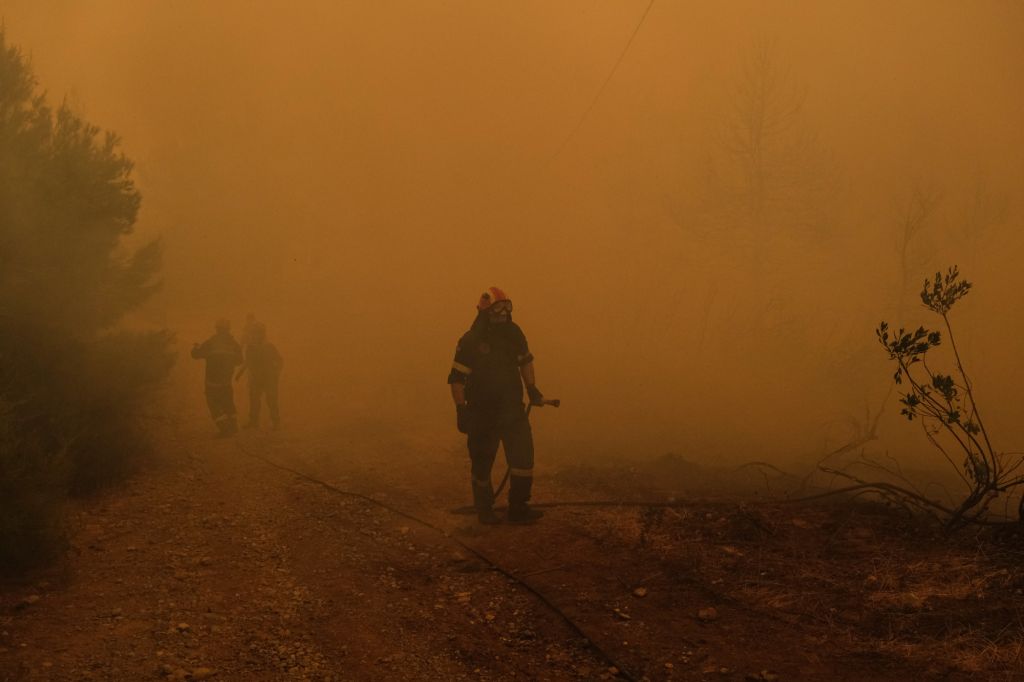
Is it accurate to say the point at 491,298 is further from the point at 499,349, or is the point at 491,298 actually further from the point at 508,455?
the point at 508,455

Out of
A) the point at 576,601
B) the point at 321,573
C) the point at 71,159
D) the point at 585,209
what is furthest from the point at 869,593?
the point at 585,209

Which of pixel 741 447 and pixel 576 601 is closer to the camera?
pixel 576 601

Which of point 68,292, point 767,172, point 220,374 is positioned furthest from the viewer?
point 767,172

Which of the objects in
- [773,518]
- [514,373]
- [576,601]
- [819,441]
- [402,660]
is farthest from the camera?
[819,441]

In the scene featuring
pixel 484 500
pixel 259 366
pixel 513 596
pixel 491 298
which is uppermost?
pixel 491 298

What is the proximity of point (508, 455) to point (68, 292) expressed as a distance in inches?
233

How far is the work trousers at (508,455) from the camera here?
6.50 metres

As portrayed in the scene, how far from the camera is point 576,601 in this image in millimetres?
4707

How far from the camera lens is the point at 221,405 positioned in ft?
37.8

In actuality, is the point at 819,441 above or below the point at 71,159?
below

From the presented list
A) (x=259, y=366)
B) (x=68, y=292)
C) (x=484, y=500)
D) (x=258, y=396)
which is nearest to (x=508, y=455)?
(x=484, y=500)

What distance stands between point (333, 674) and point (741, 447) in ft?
41.6

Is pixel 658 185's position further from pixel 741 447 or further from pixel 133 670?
pixel 133 670

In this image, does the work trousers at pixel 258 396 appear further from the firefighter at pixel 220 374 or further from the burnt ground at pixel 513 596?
the burnt ground at pixel 513 596
